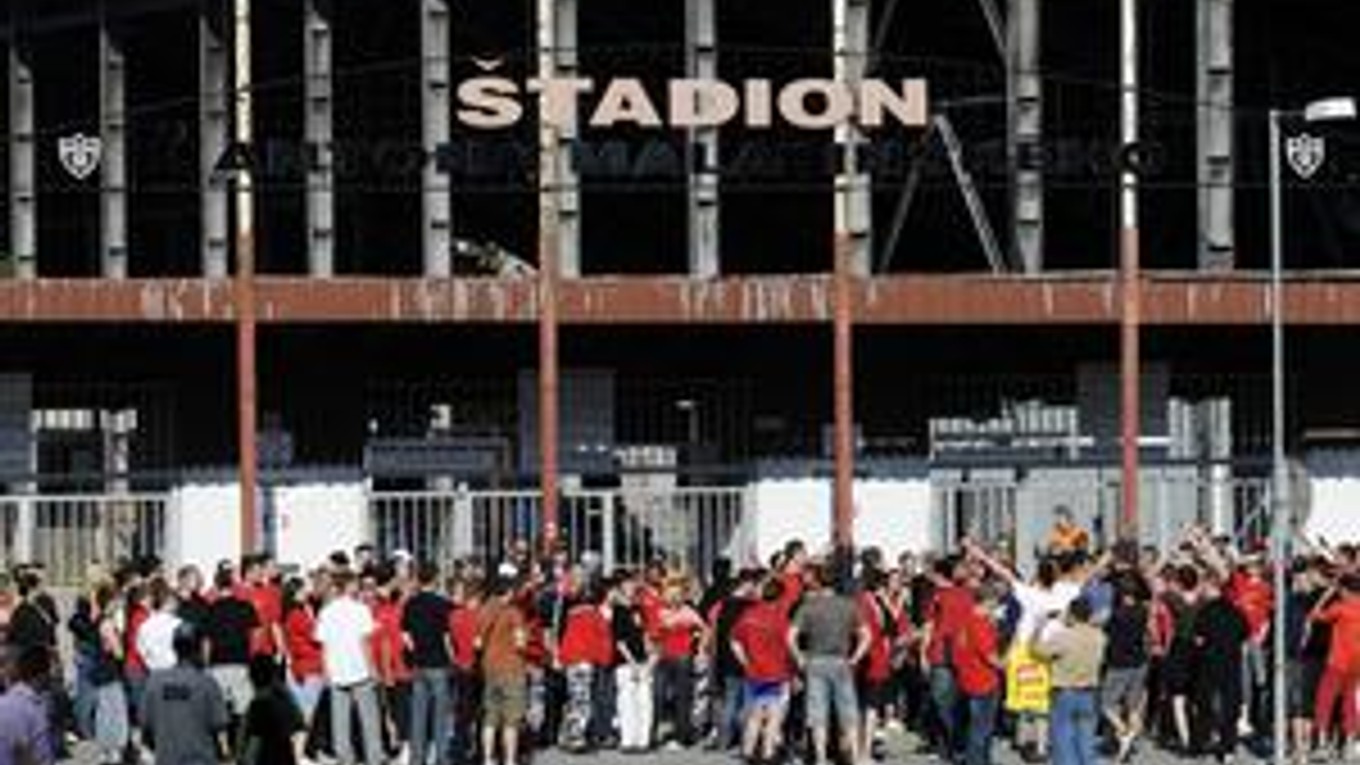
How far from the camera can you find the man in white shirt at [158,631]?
27703mm

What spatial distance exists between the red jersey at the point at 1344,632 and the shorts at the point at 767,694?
186 inches

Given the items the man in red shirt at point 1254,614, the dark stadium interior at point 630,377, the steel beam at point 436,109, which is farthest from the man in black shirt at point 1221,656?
the steel beam at point 436,109

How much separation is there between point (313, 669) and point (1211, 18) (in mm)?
20737

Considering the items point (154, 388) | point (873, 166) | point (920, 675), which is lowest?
point (920, 675)

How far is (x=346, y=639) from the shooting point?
91.3 feet

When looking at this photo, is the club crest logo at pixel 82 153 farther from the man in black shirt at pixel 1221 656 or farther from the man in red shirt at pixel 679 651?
the man in black shirt at pixel 1221 656

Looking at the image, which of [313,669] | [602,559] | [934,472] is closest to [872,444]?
[934,472]

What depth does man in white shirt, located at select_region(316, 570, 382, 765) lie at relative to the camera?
27828mm

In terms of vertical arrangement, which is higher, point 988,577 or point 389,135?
point 389,135

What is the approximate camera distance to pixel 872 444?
43.1 m

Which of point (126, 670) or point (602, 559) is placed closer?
point (126, 670)

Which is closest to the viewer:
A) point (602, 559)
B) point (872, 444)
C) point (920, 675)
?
point (920, 675)

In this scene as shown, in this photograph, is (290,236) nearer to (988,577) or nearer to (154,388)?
(154,388)

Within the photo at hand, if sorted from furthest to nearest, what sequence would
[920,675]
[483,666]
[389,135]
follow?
[389,135] < [920,675] < [483,666]
